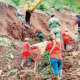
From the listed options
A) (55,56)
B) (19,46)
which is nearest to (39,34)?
(19,46)

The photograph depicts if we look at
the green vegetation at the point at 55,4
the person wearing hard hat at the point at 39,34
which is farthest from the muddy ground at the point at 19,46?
the green vegetation at the point at 55,4

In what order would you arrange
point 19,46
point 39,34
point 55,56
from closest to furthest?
point 55,56 → point 19,46 → point 39,34

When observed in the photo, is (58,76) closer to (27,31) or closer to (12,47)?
(12,47)

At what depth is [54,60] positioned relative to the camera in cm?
406

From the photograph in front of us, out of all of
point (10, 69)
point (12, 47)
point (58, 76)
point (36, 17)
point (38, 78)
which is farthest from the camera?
point (36, 17)

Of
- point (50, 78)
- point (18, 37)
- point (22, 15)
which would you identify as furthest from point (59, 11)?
point (50, 78)

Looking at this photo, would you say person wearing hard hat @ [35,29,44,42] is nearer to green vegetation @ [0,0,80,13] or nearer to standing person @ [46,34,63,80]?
green vegetation @ [0,0,80,13]

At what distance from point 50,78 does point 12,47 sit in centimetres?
338

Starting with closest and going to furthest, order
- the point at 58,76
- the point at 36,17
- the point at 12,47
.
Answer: the point at 58,76
the point at 12,47
the point at 36,17

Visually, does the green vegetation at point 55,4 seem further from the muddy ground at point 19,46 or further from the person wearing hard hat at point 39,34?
the person wearing hard hat at point 39,34

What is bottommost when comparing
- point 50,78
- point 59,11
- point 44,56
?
point 50,78

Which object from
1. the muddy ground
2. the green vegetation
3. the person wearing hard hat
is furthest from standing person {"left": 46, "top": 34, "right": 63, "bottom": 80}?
the person wearing hard hat

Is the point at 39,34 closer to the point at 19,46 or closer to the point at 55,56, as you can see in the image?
the point at 19,46

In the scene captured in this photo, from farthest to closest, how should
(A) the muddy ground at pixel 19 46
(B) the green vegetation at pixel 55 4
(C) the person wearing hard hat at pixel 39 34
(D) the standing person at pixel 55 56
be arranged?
(C) the person wearing hard hat at pixel 39 34, (A) the muddy ground at pixel 19 46, (D) the standing person at pixel 55 56, (B) the green vegetation at pixel 55 4
